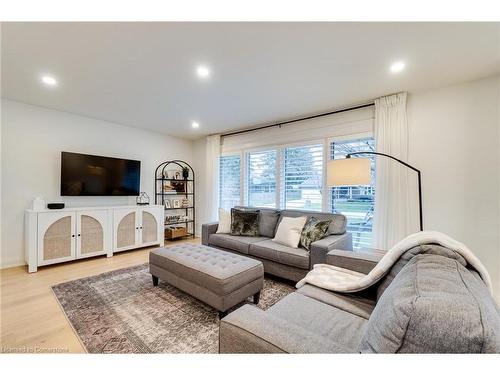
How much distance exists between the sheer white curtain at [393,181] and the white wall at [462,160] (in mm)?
145

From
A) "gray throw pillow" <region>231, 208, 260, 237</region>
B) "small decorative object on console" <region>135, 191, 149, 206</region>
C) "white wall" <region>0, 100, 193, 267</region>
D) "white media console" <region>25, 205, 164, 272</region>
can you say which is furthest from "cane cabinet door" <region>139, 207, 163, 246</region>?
"gray throw pillow" <region>231, 208, 260, 237</region>

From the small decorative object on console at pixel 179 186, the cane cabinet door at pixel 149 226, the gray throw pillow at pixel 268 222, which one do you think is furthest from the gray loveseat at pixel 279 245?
the small decorative object on console at pixel 179 186

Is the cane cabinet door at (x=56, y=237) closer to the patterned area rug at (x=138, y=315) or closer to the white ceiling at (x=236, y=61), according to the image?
the patterned area rug at (x=138, y=315)

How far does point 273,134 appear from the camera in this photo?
4051 mm

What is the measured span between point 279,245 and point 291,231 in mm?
232

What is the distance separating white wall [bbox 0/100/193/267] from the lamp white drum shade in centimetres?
381

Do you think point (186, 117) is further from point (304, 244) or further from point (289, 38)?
point (304, 244)

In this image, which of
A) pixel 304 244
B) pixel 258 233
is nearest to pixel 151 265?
pixel 258 233

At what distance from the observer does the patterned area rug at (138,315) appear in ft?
5.21

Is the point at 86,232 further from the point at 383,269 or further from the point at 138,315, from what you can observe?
the point at 383,269

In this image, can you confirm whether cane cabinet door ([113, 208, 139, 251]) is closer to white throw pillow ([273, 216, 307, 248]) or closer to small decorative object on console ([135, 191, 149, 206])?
small decorative object on console ([135, 191, 149, 206])

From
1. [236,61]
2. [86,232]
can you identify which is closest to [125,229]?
[86,232]

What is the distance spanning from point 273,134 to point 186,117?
5.06 ft

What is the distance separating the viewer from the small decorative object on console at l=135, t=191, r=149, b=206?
440 cm
